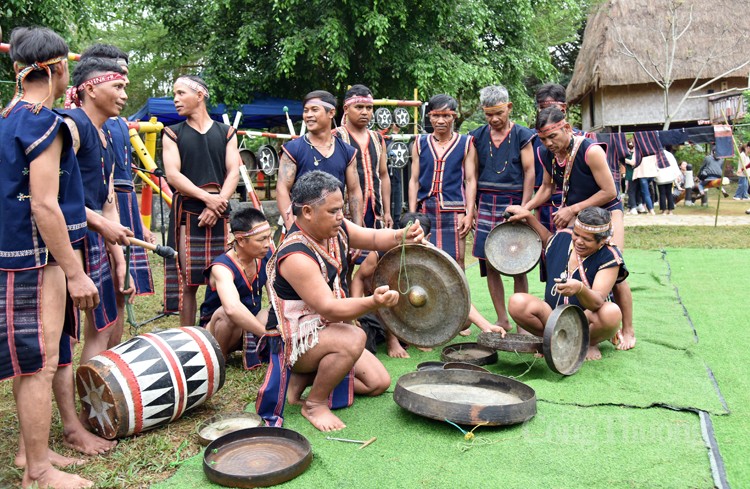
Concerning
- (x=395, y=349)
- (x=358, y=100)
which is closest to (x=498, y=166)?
(x=358, y=100)

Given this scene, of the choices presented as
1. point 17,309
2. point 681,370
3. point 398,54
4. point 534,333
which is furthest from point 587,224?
point 398,54

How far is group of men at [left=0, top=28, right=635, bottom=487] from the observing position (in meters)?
2.57

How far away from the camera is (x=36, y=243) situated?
258 centimetres

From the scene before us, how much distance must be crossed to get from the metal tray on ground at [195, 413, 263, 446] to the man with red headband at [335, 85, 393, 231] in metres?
2.01

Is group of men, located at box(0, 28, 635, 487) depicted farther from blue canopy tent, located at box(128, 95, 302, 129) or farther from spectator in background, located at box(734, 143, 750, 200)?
spectator in background, located at box(734, 143, 750, 200)

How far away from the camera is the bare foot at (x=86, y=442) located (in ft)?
10.1

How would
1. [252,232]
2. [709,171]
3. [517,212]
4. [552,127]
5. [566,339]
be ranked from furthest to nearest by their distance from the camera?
[709,171], [517,212], [552,127], [252,232], [566,339]

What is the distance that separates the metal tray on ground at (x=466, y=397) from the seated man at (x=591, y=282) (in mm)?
800

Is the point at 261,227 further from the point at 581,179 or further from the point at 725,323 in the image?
the point at 725,323

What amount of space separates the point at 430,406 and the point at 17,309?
6.17ft

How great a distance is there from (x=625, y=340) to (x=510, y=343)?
42.0 inches

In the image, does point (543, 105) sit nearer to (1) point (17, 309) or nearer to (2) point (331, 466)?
(2) point (331, 466)

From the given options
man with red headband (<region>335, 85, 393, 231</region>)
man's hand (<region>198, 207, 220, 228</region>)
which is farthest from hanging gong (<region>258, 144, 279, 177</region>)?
man's hand (<region>198, 207, 220, 228</region>)

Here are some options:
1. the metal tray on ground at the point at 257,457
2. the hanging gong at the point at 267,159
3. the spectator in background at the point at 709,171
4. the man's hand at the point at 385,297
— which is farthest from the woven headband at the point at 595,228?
the spectator in background at the point at 709,171
